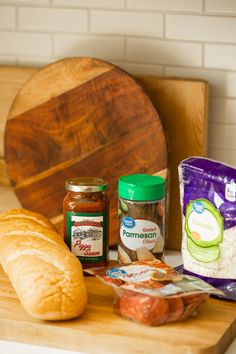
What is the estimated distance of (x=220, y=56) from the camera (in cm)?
204

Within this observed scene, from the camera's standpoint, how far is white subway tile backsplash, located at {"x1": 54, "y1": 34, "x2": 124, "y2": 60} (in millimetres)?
2135

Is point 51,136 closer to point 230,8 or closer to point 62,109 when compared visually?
point 62,109

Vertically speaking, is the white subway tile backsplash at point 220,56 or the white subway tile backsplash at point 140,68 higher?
the white subway tile backsplash at point 220,56

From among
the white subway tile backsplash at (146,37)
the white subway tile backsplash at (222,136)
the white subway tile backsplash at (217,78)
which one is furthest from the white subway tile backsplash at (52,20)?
the white subway tile backsplash at (222,136)

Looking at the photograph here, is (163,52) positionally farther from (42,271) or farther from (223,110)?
(42,271)

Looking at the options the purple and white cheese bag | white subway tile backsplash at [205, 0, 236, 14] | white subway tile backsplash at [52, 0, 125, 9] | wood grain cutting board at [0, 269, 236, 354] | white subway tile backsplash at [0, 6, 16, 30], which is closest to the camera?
wood grain cutting board at [0, 269, 236, 354]

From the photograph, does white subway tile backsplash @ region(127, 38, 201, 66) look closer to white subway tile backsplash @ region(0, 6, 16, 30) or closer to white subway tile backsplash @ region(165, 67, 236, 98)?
white subway tile backsplash @ region(165, 67, 236, 98)

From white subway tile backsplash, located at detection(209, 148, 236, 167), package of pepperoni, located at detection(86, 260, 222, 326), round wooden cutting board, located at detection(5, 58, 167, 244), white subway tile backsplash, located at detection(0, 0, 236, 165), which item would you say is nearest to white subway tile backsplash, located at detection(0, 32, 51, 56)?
white subway tile backsplash, located at detection(0, 0, 236, 165)

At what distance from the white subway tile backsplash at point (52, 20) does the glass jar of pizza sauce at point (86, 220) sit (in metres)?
0.47

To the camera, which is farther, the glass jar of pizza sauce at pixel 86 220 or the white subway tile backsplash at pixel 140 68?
the white subway tile backsplash at pixel 140 68

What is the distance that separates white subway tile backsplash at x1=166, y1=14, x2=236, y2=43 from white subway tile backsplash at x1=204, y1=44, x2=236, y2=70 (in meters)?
0.02

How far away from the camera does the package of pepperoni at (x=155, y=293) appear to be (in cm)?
160

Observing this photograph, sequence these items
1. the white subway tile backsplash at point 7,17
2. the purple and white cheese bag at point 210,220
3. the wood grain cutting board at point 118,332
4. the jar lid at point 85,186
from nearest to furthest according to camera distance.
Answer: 1. the wood grain cutting board at point 118,332
2. the purple and white cheese bag at point 210,220
3. the jar lid at point 85,186
4. the white subway tile backsplash at point 7,17

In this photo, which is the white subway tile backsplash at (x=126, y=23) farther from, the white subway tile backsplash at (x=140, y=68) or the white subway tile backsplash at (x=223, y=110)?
the white subway tile backsplash at (x=223, y=110)
